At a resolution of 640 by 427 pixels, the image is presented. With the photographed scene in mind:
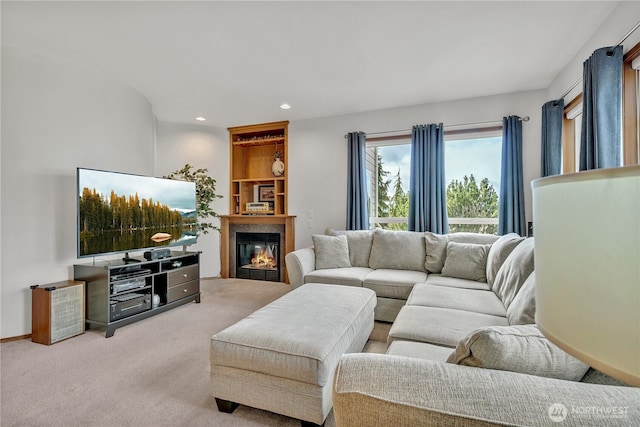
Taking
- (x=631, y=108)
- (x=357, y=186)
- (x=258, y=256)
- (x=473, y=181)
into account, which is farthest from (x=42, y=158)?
(x=631, y=108)

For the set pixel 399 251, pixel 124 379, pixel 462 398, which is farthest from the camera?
pixel 399 251

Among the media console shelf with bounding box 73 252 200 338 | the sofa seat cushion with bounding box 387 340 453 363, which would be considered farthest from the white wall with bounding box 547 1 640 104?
the media console shelf with bounding box 73 252 200 338

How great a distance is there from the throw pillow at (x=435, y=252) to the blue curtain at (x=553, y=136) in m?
1.27

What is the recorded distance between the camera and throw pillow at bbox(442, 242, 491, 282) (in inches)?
115

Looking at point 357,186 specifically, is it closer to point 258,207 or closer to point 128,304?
point 258,207

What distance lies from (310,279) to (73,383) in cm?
206

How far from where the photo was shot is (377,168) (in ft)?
14.6

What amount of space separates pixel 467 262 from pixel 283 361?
2.28m

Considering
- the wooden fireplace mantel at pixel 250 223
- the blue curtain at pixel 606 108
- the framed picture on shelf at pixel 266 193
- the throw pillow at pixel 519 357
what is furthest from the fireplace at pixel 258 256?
the throw pillow at pixel 519 357

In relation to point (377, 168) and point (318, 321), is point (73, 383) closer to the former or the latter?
point (318, 321)

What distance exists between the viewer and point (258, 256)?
5.07 m

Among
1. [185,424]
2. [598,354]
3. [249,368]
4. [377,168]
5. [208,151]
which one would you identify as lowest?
[185,424]

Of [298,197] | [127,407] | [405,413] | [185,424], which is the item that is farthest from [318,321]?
[298,197]

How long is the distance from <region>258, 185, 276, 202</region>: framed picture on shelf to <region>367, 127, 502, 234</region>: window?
1.82 m
